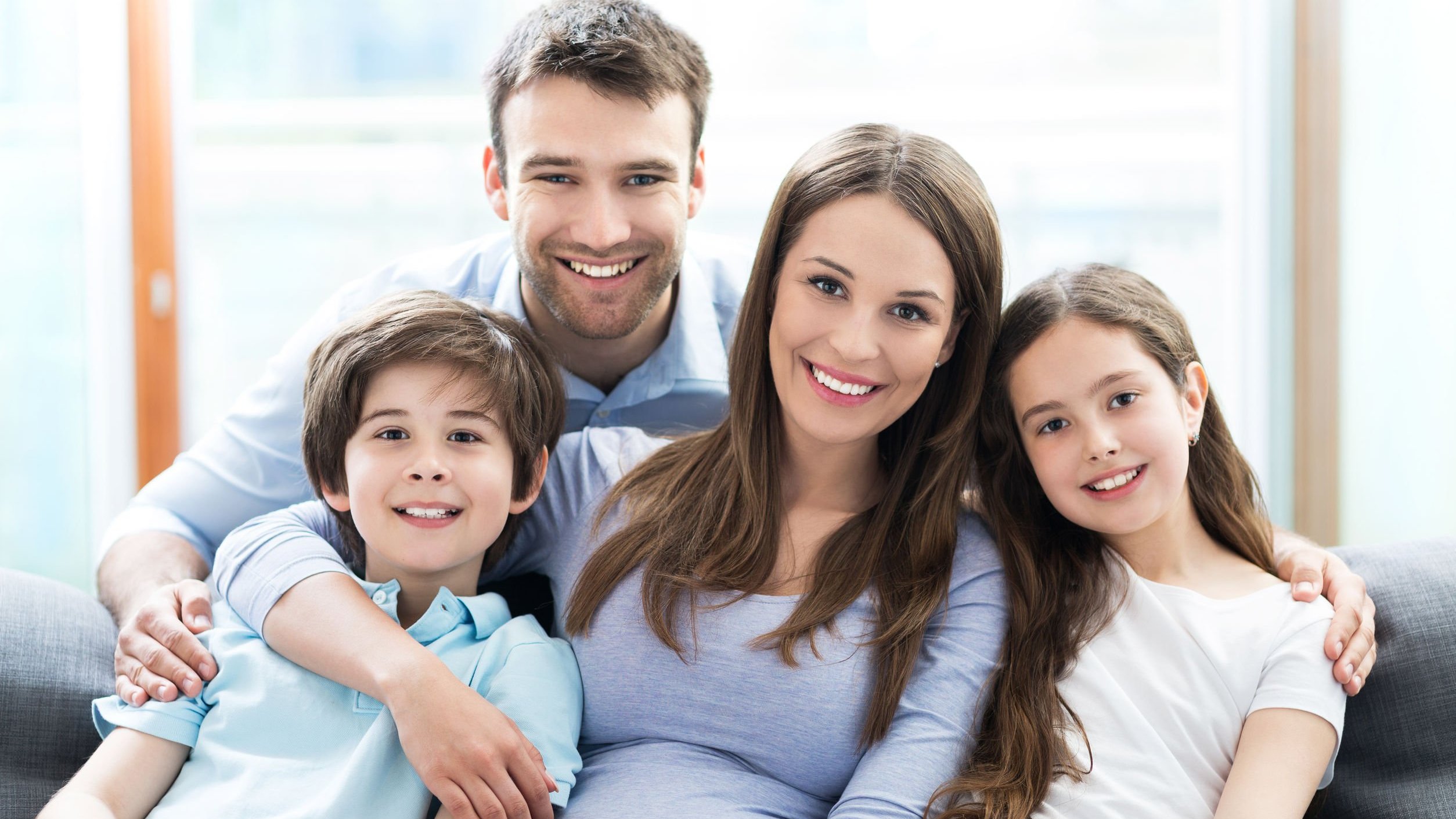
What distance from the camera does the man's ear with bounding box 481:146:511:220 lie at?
6.18 feet

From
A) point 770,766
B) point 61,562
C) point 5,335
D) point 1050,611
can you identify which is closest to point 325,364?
point 770,766

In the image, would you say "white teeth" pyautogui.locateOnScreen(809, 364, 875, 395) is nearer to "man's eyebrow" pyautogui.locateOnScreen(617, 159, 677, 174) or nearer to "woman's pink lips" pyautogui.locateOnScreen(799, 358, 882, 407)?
"woman's pink lips" pyautogui.locateOnScreen(799, 358, 882, 407)

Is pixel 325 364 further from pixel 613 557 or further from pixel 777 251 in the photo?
pixel 777 251

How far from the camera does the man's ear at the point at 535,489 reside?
1464mm

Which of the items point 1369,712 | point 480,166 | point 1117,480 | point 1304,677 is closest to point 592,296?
point 1117,480

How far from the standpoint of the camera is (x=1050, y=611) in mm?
1425

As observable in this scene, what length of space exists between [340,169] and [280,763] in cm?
207

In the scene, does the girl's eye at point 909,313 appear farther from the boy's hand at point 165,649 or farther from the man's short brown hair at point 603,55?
the boy's hand at point 165,649

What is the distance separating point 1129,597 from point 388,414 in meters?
0.98

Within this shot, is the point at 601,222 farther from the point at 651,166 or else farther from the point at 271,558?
the point at 271,558

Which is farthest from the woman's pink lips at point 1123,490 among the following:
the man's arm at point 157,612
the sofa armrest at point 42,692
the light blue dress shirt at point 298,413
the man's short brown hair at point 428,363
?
the sofa armrest at point 42,692

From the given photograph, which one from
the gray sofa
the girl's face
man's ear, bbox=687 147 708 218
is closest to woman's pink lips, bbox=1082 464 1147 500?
the girl's face

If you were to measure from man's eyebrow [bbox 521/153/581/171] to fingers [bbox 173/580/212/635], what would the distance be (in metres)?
0.78

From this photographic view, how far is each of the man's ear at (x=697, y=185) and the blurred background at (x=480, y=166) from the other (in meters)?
0.99
